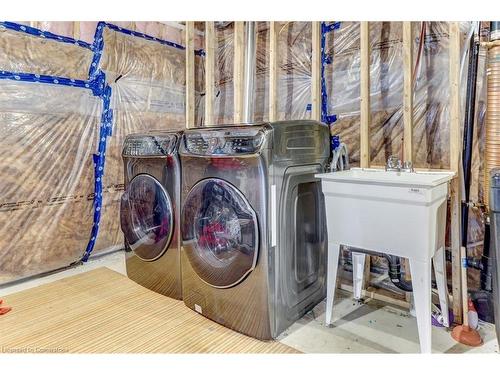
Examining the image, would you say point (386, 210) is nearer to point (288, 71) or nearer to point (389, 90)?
point (389, 90)

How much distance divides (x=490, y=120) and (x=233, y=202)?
1.44 m

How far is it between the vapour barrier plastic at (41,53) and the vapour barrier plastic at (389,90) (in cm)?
204

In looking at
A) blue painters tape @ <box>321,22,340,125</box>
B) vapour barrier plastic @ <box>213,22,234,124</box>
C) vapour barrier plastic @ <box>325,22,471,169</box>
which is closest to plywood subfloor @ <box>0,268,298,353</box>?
vapour barrier plastic @ <box>325,22,471,169</box>

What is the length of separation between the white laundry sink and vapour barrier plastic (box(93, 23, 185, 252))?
211 centimetres

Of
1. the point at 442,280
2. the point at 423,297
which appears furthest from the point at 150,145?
the point at 442,280

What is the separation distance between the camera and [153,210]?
91.8 inches

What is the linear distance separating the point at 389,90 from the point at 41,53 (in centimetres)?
262

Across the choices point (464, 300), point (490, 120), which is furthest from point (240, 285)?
point (490, 120)

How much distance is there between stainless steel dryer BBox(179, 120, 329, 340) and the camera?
172cm

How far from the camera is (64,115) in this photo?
2.72 meters

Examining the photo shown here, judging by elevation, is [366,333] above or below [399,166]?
below

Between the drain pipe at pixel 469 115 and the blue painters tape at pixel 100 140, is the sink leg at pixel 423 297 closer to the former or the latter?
the drain pipe at pixel 469 115

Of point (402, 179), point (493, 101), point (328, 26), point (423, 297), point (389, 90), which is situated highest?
point (328, 26)

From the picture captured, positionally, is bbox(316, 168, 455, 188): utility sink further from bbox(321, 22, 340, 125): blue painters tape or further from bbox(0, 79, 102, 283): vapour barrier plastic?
bbox(0, 79, 102, 283): vapour barrier plastic
